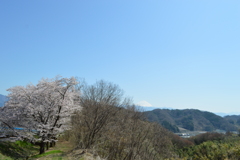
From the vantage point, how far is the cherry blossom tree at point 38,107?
12133 mm

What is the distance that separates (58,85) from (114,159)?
33.3 feet

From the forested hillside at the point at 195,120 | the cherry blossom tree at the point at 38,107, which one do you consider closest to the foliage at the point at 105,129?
the cherry blossom tree at the point at 38,107

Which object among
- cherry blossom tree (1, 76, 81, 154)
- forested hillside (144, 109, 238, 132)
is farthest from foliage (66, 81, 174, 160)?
forested hillside (144, 109, 238, 132)

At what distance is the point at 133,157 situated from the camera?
17281 millimetres

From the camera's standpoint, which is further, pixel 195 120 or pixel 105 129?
pixel 195 120

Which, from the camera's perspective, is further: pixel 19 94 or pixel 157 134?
pixel 157 134

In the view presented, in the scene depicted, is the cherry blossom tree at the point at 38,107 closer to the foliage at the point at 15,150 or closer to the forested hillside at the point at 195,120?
the foliage at the point at 15,150

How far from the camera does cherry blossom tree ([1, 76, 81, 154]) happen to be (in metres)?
12.1

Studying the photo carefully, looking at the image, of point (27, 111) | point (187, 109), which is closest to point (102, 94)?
point (27, 111)

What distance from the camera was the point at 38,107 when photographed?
39.8ft

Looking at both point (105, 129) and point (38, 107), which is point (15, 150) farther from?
point (105, 129)

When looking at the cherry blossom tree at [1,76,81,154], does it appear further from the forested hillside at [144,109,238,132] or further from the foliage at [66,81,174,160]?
the forested hillside at [144,109,238,132]

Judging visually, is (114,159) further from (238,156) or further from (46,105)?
(238,156)

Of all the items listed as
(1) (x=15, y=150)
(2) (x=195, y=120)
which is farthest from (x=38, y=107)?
(2) (x=195, y=120)
